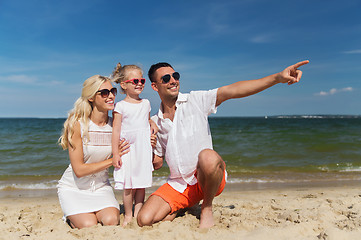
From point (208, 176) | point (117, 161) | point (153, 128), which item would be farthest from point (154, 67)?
point (208, 176)

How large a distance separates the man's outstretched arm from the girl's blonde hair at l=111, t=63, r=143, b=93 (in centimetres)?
110

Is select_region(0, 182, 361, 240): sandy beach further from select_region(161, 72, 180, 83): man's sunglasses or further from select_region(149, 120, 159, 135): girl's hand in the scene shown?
select_region(161, 72, 180, 83): man's sunglasses

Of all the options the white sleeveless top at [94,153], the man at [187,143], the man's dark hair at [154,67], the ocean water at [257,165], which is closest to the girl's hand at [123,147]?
the white sleeveless top at [94,153]

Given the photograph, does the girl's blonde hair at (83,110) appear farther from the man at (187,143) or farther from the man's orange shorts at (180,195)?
the man's orange shorts at (180,195)

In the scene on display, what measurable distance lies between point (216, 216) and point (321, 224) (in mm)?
1186

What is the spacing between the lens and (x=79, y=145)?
350 cm

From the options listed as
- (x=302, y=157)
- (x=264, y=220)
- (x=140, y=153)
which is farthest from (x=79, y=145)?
(x=302, y=157)

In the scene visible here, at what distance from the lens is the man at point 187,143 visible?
309cm

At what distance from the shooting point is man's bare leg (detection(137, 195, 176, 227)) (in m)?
3.35

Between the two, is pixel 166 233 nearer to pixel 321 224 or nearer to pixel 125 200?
pixel 125 200

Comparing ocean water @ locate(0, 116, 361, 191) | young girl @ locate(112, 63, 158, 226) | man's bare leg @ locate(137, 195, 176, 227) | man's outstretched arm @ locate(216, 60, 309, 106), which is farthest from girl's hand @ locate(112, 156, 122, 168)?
ocean water @ locate(0, 116, 361, 191)

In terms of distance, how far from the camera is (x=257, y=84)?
2.96 m

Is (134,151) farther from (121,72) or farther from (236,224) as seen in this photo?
(236,224)

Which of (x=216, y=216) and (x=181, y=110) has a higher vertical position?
(x=181, y=110)
